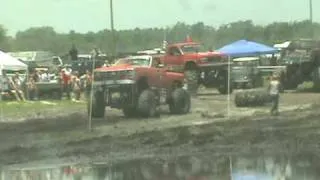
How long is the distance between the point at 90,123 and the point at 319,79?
57.7 ft

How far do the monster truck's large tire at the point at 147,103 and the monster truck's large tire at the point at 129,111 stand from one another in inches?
15.8

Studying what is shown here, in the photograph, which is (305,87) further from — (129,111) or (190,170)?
(190,170)

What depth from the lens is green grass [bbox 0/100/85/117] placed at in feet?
96.6

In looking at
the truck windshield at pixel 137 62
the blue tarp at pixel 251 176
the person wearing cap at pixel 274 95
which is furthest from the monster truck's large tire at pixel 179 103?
the blue tarp at pixel 251 176

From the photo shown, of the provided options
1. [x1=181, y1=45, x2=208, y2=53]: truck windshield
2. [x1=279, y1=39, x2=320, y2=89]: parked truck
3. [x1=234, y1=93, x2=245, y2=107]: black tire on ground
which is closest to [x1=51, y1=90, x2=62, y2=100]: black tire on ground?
[x1=181, y1=45, x2=208, y2=53]: truck windshield

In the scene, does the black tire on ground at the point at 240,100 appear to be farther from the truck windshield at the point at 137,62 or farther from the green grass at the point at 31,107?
the green grass at the point at 31,107

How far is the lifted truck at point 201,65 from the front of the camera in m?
38.4

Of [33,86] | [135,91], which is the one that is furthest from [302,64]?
[135,91]

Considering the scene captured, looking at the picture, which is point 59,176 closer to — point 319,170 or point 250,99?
point 319,170

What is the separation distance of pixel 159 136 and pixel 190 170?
5777 mm

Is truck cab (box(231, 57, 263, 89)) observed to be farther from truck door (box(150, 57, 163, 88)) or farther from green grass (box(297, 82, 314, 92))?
truck door (box(150, 57, 163, 88))

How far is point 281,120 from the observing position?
21.8m

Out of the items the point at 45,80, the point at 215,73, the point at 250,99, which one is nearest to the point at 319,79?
the point at 215,73

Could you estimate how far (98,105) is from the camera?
25016mm
